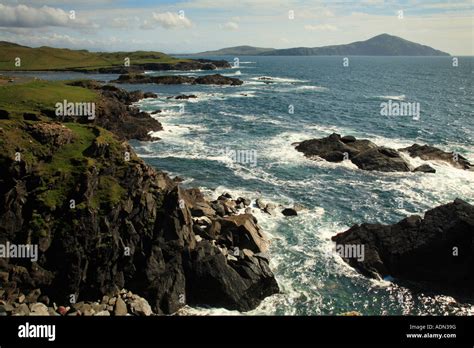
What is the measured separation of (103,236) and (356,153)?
44900 millimetres

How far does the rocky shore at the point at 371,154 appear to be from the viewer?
2274 inches

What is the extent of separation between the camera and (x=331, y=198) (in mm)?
47281

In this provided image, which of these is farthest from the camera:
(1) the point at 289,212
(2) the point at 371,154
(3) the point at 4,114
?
(2) the point at 371,154

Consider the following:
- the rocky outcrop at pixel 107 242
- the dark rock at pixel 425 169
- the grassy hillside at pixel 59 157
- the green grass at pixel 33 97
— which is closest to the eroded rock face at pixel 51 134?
the grassy hillside at pixel 59 157

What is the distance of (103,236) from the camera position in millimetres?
28281

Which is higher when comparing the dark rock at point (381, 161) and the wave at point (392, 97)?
the wave at point (392, 97)

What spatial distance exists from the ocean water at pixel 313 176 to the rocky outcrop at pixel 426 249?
5.03ft

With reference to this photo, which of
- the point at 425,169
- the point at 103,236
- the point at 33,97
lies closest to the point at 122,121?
the point at 33,97

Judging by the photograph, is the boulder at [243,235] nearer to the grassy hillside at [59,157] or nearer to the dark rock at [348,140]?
the grassy hillside at [59,157]

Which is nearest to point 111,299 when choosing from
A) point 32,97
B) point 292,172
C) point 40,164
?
point 40,164

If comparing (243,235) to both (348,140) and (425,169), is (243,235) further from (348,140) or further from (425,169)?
(348,140)

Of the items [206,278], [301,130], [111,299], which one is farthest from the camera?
[301,130]
